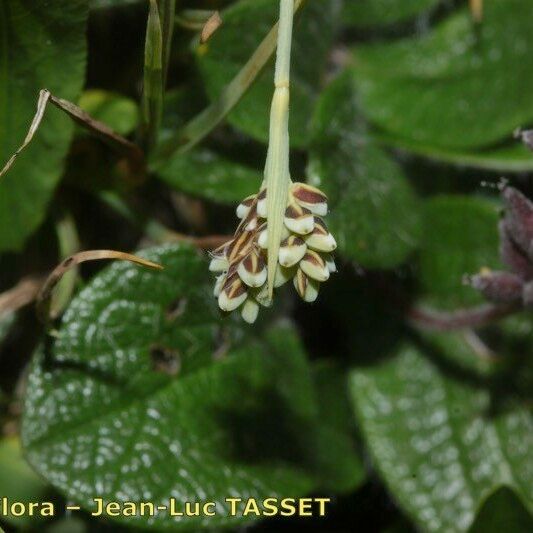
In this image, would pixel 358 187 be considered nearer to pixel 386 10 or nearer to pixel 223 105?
pixel 223 105

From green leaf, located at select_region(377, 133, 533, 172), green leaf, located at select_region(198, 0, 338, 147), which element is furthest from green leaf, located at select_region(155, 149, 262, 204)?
green leaf, located at select_region(377, 133, 533, 172)

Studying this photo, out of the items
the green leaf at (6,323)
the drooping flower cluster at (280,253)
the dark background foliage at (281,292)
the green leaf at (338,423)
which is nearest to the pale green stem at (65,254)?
the dark background foliage at (281,292)

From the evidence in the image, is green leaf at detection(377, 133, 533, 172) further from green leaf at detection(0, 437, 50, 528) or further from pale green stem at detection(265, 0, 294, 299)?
green leaf at detection(0, 437, 50, 528)

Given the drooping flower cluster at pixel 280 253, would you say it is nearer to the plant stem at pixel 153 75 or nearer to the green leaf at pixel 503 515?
the plant stem at pixel 153 75

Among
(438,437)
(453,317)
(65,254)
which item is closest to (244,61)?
(65,254)

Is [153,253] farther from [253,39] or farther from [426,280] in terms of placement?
[426,280]
